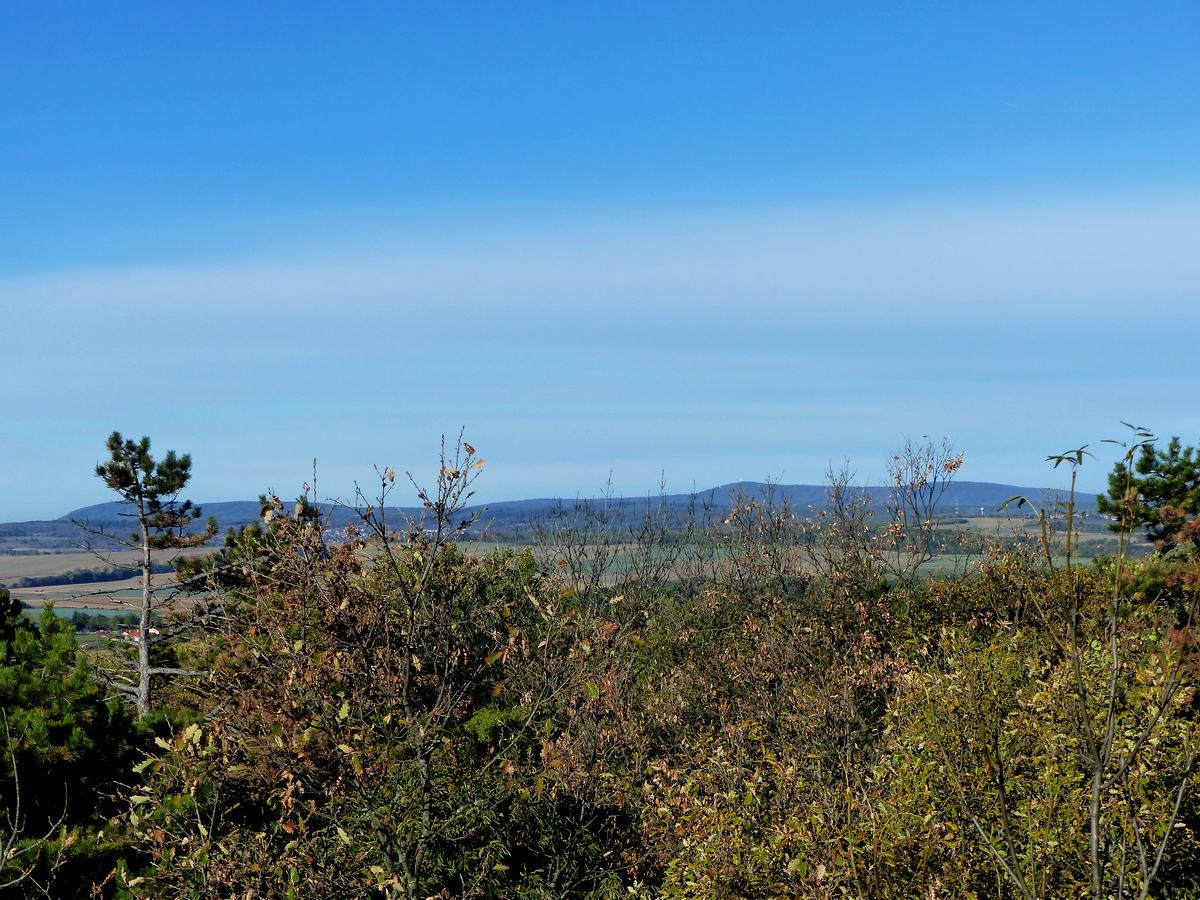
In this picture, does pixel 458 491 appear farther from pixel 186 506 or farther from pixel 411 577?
pixel 186 506

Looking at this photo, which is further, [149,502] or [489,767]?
[149,502]

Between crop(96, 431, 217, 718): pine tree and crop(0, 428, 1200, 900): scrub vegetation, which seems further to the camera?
crop(96, 431, 217, 718): pine tree

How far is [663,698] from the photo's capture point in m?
22.3

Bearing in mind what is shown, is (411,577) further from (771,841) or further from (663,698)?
(663,698)

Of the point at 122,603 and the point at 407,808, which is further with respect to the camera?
the point at 122,603

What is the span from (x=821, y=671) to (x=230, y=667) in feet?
39.1

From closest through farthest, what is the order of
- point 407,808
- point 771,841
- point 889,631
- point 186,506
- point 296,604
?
point 771,841, point 296,604, point 407,808, point 889,631, point 186,506

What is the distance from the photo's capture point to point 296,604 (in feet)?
35.3

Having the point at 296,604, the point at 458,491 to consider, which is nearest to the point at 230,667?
the point at 296,604

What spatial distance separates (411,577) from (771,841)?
4641mm

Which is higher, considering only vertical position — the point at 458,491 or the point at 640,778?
the point at 458,491

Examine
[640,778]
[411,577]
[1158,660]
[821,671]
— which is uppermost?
[411,577]

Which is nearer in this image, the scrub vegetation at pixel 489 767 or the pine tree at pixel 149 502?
the scrub vegetation at pixel 489 767

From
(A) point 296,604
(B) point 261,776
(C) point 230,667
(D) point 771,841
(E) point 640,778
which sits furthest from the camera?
(E) point 640,778
